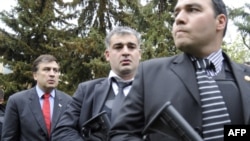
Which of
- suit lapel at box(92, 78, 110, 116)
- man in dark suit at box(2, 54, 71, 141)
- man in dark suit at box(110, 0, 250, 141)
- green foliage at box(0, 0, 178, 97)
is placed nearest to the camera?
man in dark suit at box(110, 0, 250, 141)

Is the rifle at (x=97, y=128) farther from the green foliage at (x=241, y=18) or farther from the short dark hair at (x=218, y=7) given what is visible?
the green foliage at (x=241, y=18)

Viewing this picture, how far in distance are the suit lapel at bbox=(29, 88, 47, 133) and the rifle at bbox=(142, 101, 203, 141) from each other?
11.1 feet

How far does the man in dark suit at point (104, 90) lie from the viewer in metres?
3.48

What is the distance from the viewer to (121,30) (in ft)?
13.0

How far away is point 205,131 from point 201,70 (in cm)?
34

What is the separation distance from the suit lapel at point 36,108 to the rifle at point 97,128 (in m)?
1.90

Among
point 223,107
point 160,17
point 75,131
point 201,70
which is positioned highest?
point 160,17

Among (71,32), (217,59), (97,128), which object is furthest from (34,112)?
(71,32)

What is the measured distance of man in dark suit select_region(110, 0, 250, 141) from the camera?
209cm

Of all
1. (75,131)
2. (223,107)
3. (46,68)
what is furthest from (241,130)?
(46,68)

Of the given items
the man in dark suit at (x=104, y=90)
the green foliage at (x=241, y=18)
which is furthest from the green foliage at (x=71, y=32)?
the man in dark suit at (x=104, y=90)

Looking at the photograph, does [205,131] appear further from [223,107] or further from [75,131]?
[75,131]

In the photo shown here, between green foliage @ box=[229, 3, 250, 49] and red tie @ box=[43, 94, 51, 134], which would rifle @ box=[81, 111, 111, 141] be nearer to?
red tie @ box=[43, 94, 51, 134]

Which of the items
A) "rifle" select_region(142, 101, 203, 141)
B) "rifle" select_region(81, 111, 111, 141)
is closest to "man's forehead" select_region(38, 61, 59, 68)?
"rifle" select_region(81, 111, 111, 141)
